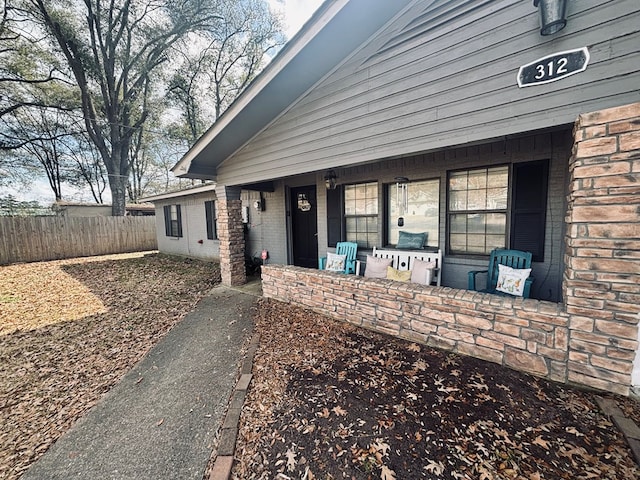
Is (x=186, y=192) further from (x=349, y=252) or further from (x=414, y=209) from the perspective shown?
(x=414, y=209)

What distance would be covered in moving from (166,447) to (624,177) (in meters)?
3.95

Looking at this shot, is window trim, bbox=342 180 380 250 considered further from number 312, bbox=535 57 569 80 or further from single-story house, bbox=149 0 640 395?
number 312, bbox=535 57 569 80

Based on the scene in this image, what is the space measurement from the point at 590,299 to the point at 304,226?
549cm

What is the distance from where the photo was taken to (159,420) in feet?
7.30

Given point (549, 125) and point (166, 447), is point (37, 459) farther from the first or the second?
point (549, 125)

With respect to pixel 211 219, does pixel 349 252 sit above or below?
below

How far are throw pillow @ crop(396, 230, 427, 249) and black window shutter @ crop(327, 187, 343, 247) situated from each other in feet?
4.58

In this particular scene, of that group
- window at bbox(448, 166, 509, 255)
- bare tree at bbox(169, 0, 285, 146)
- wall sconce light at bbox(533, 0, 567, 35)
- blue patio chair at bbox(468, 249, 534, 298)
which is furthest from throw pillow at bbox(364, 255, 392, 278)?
bare tree at bbox(169, 0, 285, 146)

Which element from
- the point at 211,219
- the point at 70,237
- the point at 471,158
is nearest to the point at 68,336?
the point at 211,219

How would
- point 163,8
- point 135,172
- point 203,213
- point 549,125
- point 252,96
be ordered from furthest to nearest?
point 135,172 < point 163,8 < point 203,213 < point 252,96 < point 549,125

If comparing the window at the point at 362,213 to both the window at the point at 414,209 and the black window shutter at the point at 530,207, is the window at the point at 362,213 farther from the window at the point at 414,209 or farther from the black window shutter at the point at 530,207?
the black window shutter at the point at 530,207

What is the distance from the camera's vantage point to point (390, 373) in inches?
101

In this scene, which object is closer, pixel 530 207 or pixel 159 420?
pixel 159 420

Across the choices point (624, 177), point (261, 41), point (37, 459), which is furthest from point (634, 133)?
point (261, 41)
